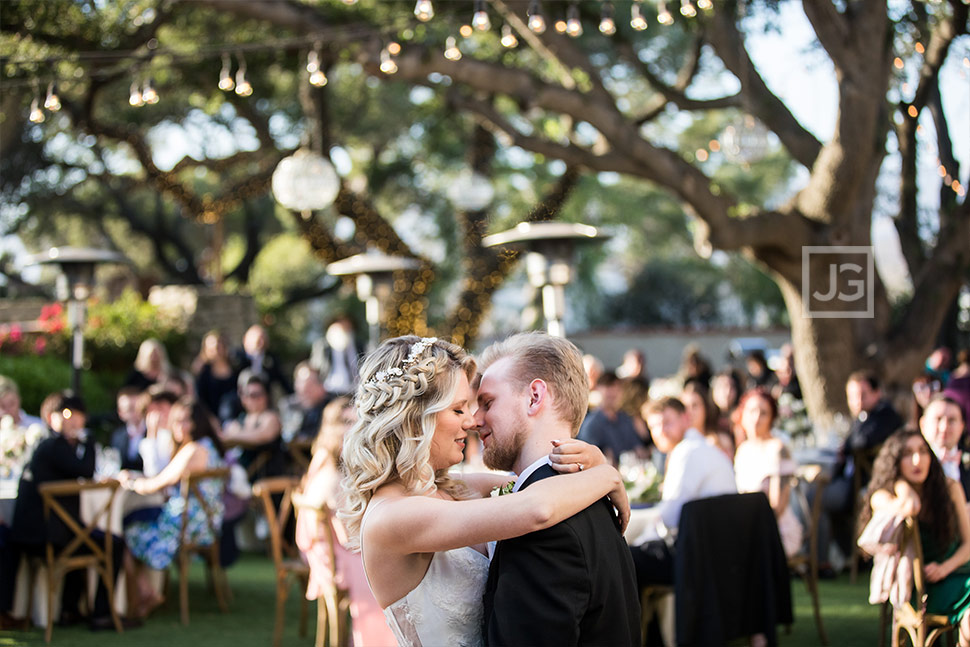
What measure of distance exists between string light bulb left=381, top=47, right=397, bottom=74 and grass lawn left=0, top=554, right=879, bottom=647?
422 cm

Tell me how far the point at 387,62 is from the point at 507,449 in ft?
22.9

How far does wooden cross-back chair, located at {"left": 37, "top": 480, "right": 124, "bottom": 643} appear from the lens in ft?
20.3

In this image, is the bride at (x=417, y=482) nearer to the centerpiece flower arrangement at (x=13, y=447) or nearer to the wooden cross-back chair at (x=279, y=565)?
the wooden cross-back chair at (x=279, y=565)

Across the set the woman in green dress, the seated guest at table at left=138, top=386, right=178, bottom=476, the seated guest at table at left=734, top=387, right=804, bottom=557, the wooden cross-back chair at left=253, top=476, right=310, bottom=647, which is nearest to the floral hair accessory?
the woman in green dress

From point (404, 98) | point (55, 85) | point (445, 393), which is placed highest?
point (404, 98)

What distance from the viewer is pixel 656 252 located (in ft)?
102

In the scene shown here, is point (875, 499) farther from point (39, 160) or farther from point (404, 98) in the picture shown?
point (39, 160)

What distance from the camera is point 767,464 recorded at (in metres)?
6.55

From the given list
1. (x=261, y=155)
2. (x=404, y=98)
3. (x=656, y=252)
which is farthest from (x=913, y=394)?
(x=656, y=252)

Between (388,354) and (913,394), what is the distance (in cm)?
888

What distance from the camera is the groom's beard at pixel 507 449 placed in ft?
7.27

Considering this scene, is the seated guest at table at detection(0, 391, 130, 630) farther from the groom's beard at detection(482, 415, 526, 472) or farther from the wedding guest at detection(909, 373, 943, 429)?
the wedding guest at detection(909, 373, 943, 429)

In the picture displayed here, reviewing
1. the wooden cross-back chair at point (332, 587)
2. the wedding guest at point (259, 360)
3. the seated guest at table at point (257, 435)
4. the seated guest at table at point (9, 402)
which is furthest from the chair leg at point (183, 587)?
the wedding guest at point (259, 360)

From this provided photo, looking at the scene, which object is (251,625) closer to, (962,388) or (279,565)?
(279,565)
